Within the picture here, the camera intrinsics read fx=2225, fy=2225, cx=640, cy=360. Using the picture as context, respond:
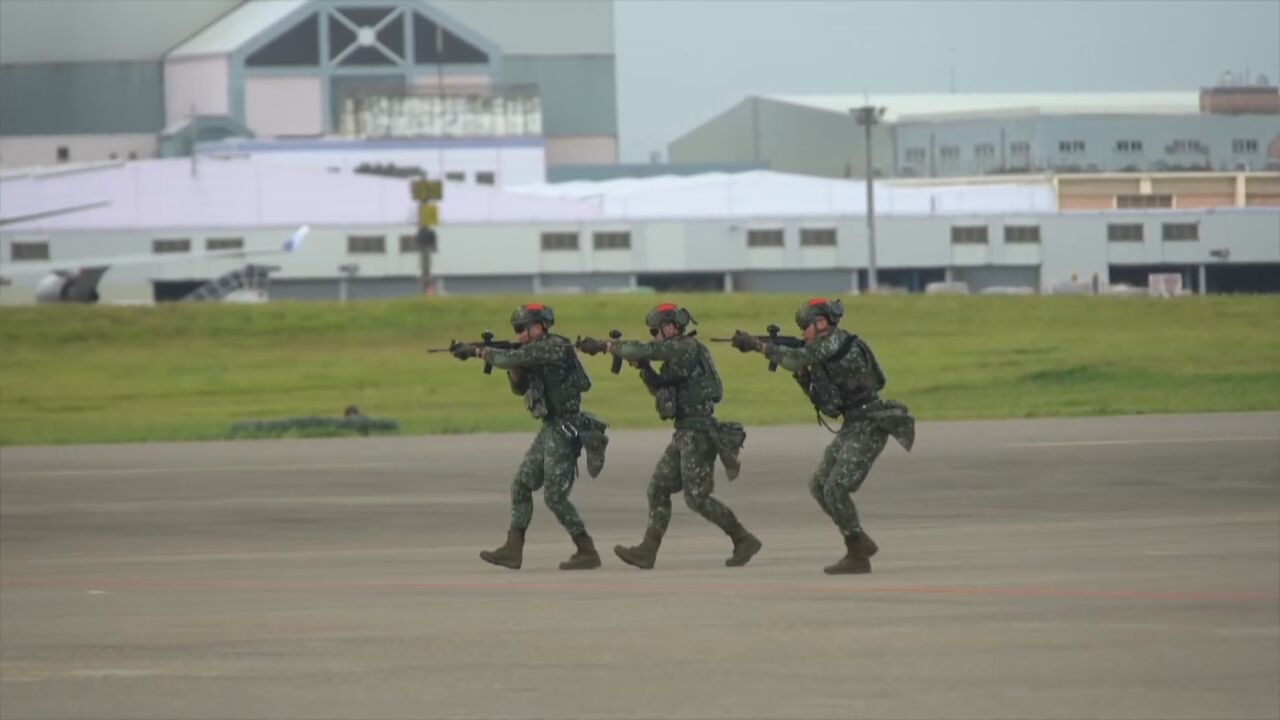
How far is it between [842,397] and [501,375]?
41.1 meters

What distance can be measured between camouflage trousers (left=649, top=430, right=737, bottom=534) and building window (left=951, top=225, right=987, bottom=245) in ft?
72.1

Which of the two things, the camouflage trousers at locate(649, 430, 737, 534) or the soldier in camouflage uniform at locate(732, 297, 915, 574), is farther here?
the camouflage trousers at locate(649, 430, 737, 534)

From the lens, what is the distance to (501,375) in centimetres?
5891

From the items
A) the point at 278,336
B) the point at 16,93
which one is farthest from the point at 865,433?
the point at 278,336

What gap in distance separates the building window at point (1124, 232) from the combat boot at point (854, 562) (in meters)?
11.8

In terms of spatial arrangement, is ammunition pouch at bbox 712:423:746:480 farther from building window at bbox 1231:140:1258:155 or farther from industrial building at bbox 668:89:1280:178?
building window at bbox 1231:140:1258:155

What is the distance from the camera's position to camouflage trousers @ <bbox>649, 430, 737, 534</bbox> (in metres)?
18.8

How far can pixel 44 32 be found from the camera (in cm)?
2692

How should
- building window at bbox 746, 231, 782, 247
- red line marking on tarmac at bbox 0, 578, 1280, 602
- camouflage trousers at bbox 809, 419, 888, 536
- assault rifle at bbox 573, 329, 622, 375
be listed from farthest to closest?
1. building window at bbox 746, 231, 782, 247
2. camouflage trousers at bbox 809, 419, 888, 536
3. assault rifle at bbox 573, 329, 622, 375
4. red line marking on tarmac at bbox 0, 578, 1280, 602

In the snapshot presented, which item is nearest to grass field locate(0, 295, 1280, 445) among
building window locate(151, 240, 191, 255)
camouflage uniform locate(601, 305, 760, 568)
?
building window locate(151, 240, 191, 255)

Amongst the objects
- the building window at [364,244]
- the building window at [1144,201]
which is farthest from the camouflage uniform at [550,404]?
the building window at [364,244]

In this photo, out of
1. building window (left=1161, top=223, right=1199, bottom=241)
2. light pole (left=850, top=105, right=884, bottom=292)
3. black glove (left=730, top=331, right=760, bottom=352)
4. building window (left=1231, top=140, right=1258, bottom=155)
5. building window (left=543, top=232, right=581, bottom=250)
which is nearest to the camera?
black glove (left=730, top=331, right=760, bottom=352)

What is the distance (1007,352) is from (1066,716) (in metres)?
43.4

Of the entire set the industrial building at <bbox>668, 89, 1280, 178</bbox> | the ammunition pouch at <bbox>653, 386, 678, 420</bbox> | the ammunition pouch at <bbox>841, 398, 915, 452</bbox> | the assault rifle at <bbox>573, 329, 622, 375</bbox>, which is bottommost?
the ammunition pouch at <bbox>841, 398, 915, 452</bbox>
